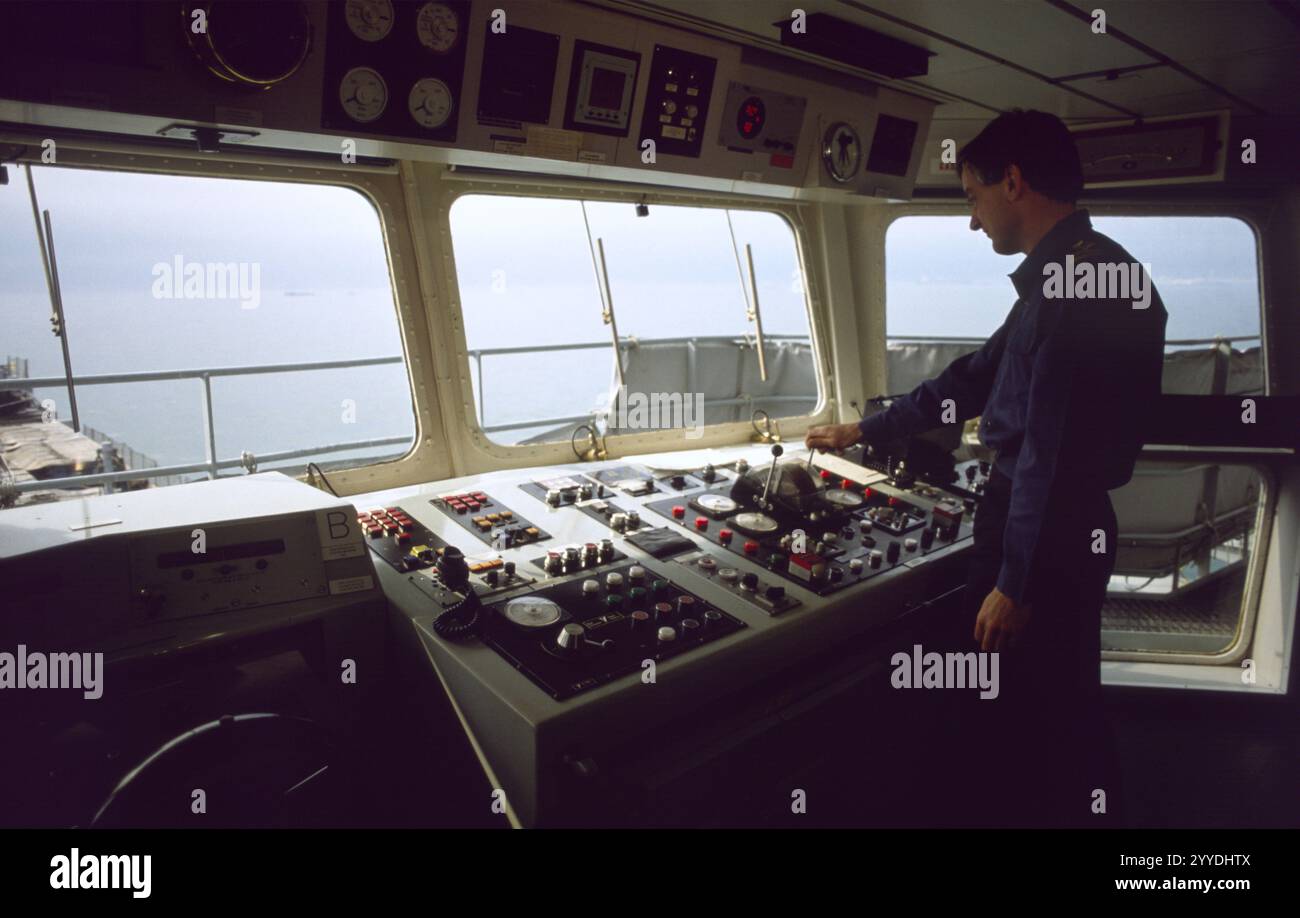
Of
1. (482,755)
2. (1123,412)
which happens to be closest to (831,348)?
(1123,412)

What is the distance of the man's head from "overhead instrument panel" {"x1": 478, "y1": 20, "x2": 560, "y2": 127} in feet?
3.31

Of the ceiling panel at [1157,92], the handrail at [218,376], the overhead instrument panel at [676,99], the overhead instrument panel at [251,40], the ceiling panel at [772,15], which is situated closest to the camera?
the overhead instrument panel at [251,40]

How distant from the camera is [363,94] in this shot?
1528 millimetres

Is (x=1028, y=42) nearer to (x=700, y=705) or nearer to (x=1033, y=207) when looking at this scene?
(x=1033, y=207)

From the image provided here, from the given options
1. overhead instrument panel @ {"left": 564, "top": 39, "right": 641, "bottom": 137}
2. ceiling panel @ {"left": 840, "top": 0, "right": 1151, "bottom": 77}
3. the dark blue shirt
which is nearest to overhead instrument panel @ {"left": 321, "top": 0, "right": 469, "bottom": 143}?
overhead instrument panel @ {"left": 564, "top": 39, "right": 641, "bottom": 137}

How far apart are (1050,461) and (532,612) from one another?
3.54 feet

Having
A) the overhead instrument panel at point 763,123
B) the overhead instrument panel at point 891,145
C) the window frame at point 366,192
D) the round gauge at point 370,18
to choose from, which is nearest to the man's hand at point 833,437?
the overhead instrument panel at point 763,123

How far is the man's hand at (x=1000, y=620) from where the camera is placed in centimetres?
154

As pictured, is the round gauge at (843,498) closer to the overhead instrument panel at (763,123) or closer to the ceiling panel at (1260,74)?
the overhead instrument panel at (763,123)

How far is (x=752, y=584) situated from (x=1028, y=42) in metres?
1.60

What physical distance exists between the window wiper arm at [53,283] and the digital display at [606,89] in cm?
127

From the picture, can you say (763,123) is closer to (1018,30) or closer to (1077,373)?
(1018,30)

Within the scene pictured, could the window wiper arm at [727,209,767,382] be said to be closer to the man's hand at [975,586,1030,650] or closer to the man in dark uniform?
the man in dark uniform

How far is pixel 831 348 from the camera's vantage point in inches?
Answer: 129
